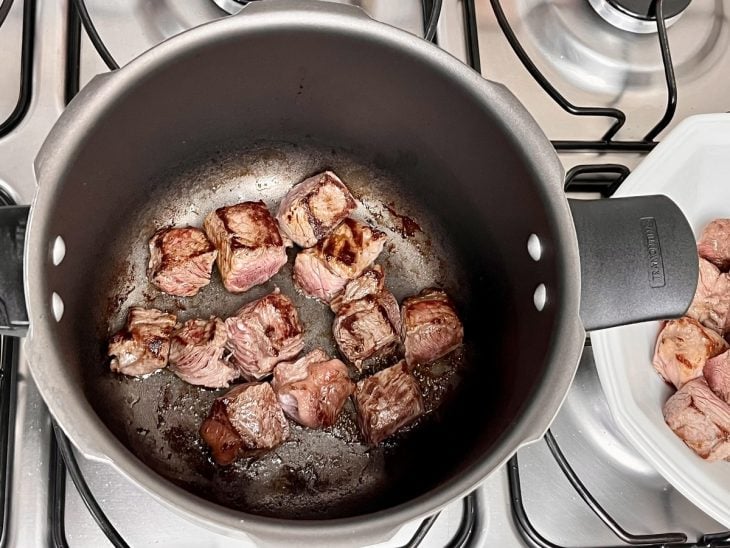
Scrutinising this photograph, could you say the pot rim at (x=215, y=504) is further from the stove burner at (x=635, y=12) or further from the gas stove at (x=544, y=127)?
the stove burner at (x=635, y=12)

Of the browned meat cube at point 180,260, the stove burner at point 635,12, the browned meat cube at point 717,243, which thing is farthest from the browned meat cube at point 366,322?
the stove burner at point 635,12

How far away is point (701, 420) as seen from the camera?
1042mm

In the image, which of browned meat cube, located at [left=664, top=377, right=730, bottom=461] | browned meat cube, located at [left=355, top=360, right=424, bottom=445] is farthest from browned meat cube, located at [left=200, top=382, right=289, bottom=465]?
browned meat cube, located at [left=664, top=377, right=730, bottom=461]

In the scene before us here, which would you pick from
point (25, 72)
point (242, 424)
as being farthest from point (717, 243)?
point (25, 72)

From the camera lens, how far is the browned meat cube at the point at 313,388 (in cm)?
111

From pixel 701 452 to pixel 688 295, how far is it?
14.0 inches

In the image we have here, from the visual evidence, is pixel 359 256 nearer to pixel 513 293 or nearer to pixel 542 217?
pixel 513 293

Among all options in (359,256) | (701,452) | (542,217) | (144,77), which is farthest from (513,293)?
(144,77)

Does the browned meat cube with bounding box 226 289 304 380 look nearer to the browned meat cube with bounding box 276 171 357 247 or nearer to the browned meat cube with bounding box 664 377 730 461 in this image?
the browned meat cube with bounding box 276 171 357 247

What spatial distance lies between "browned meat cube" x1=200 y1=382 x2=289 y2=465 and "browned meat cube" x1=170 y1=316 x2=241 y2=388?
45 millimetres

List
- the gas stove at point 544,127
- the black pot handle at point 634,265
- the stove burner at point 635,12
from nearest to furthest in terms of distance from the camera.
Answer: the black pot handle at point 634,265
the gas stove at point 544,127
the stove burner at point 635,12

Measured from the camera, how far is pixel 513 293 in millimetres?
1021

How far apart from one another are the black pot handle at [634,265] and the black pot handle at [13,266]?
0.72m

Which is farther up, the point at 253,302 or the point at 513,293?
the point at 513,293
